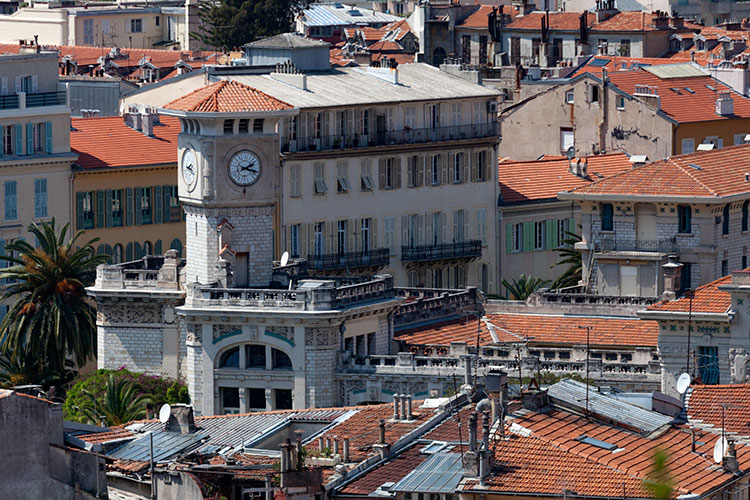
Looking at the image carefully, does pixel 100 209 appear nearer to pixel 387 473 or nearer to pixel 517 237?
pixel 517 237

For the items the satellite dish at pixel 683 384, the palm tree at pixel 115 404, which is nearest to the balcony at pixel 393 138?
the palm tree at pixel 115 404

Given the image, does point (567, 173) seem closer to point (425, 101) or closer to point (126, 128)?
point (425, 101)

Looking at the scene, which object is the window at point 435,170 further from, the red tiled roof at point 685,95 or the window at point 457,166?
the red tiled roof at point 685,95

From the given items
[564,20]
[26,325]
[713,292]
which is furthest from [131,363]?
[564,20]

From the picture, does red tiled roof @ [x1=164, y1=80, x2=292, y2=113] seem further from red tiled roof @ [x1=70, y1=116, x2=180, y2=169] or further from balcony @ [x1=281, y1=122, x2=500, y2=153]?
red tiled roof @ [x1=70, y1=116, x2=180, y2=169]

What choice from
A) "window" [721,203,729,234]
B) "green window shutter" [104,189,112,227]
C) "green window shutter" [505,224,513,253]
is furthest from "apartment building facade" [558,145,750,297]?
"green window shutter" [104,189,112,227]

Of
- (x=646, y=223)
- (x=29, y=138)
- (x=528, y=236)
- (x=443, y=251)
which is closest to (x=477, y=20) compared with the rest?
(x=528, y=236)
